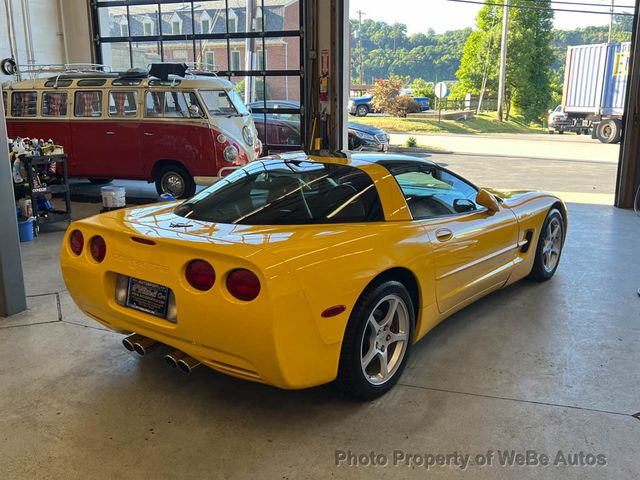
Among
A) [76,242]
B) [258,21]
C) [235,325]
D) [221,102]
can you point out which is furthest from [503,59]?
[235,325]

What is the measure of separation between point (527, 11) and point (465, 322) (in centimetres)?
3480

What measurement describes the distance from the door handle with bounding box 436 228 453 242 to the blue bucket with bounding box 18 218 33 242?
528 centimetres

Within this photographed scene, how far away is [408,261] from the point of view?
3.01 m

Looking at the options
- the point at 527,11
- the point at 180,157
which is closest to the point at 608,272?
the point at 180,157

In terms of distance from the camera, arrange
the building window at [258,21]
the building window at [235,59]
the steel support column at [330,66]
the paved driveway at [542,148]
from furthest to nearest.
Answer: the paved driveway at [542,148] → the building window at [235,59] → the building window at [258,21] → the steel support column at [330,66]

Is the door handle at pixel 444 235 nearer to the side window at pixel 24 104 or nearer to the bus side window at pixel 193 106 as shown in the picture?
the bus side window at pixel 193 106

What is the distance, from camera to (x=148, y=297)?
9.04 ft

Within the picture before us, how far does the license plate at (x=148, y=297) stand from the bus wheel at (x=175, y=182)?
250 inches

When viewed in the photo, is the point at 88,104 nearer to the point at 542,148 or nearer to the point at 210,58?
the point at 210,58

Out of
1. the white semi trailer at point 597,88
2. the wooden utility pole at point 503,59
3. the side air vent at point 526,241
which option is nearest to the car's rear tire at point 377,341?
the side air vent at point 526,241

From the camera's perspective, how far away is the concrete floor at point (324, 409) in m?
2.43

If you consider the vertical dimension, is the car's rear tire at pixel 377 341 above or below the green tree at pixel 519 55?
below

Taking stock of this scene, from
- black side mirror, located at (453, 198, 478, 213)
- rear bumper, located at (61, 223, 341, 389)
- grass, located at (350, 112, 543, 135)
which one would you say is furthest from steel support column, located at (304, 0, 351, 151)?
grass, located at (350, 112, 543, 135)

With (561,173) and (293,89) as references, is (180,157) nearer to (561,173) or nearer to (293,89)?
(293,89)
